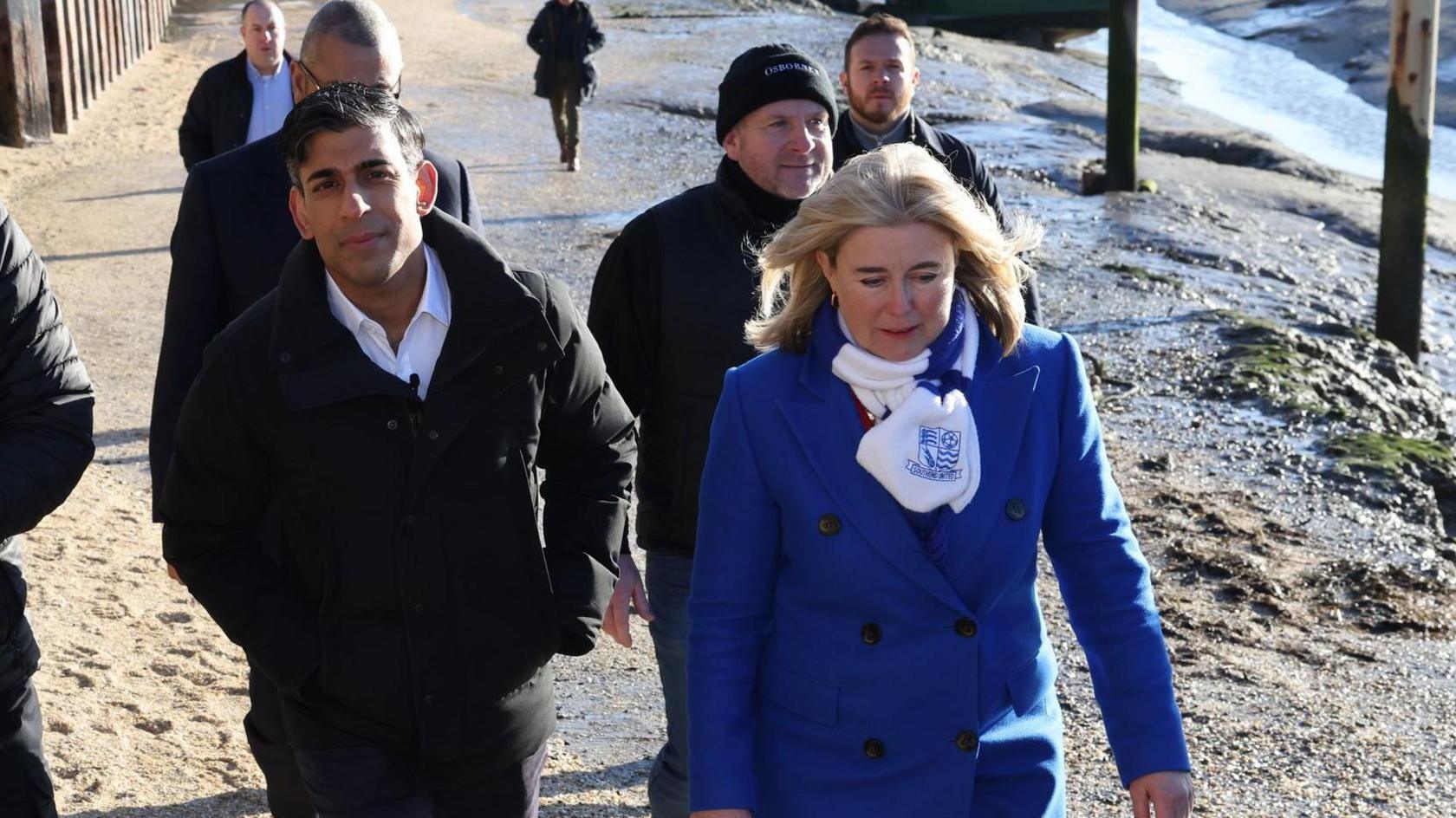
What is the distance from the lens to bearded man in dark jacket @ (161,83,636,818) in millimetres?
3283

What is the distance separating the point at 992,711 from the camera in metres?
2.99

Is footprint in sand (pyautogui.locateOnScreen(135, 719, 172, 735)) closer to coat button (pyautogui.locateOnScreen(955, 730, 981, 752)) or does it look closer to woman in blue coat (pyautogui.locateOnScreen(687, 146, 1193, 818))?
woman in blue coat (pyautogui.locateOnScreen(687, 146, 1193, 818))

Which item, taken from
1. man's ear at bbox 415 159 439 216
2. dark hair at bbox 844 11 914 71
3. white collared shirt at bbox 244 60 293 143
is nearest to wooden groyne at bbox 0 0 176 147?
white collared shirt at bbox 244 60 293 143

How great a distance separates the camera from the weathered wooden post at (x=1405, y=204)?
12188mm

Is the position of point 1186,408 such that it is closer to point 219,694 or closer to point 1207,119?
point 219,694

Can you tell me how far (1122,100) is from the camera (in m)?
15.9

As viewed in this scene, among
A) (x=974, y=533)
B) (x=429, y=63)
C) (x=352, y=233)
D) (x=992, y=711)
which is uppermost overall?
(x=352, y=233)

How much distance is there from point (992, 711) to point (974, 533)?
283 millimetres

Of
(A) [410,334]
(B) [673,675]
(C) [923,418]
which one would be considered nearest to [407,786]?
(A) [410,334]

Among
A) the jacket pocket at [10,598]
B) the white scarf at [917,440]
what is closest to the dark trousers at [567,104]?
the jacket pocket at [10,598]

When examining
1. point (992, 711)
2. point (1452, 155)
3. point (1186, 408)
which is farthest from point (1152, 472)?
point (1452, 155)

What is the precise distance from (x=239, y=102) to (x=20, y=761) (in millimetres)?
5409

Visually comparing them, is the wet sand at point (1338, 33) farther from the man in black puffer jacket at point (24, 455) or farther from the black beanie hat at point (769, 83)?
the man in black puffer jacket at point (24, 455)

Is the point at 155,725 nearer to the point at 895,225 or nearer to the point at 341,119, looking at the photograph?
the point at 341,119
